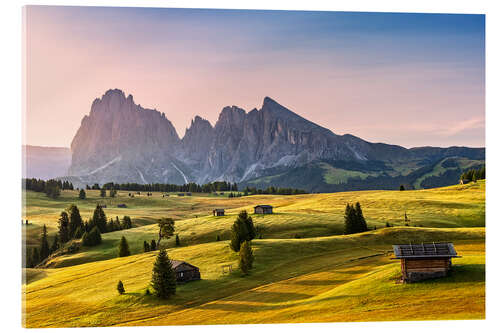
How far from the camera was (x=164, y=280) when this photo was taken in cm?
3400

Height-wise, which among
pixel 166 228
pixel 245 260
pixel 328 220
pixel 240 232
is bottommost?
pixel 245 260

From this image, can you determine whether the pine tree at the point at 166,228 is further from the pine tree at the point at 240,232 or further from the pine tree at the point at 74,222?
the pine tree at the point at 74,222

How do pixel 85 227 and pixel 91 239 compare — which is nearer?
pixel 91 239

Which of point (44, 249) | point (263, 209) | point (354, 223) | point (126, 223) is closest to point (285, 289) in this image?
point (354, 223)

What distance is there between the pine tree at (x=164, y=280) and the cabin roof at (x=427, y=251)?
18.2 m

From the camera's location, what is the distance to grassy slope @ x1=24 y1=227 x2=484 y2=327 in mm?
25781

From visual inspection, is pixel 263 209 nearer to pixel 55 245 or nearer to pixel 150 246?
pixel 150 246

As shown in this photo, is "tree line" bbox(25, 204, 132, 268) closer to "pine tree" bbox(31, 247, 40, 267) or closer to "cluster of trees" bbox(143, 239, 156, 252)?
"pine tree" bbox(31, 247, 40, 267)

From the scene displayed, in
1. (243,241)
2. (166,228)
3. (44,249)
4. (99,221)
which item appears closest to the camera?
(243,241)

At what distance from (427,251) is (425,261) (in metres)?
0.72

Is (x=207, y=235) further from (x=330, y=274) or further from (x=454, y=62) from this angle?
(x=454, y=62)

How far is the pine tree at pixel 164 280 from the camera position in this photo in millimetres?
33906

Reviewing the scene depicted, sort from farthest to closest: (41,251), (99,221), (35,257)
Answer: (99,221)
(41,251)
(35,257)
